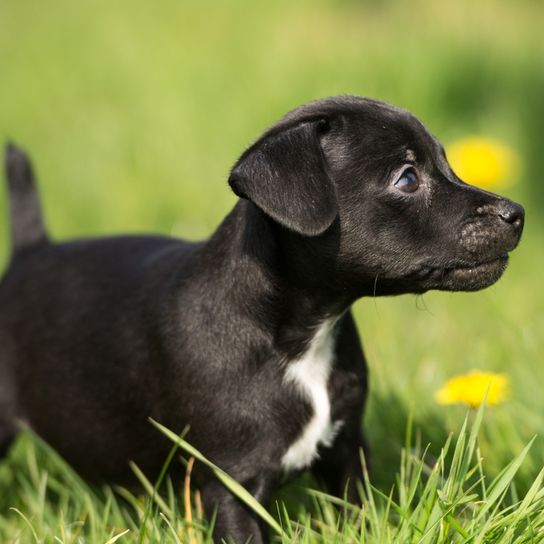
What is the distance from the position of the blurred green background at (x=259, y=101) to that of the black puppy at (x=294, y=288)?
1.27 m

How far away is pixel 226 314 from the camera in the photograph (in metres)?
3.12

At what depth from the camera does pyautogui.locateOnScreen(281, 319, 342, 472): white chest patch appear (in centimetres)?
314

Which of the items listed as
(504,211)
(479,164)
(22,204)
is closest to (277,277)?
(504,211)

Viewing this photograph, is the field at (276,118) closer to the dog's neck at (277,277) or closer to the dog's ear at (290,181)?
the dog's neck at (277,277)

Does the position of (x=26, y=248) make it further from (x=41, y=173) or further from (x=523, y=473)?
(x=41, y=173)

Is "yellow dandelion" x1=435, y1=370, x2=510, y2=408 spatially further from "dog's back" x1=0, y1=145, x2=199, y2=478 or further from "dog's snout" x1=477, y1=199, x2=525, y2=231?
"dog's back" x1=0, y1=145, x2=199, y2=478

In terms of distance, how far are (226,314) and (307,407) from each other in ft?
1.20

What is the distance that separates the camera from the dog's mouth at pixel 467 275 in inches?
120

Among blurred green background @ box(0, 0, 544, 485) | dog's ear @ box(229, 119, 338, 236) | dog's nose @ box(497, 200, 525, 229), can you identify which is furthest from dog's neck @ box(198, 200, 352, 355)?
blurred green background @ box(0, 0, 544, 485)

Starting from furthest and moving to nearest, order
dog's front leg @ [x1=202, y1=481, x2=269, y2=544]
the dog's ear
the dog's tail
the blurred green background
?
1. the blurred green background
2. the dog's tail
3. dog's front leg @ [x1=202, y1=481, x2=269, y2=544]
4. the dog's ear

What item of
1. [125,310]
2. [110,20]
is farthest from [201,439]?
[110,20]

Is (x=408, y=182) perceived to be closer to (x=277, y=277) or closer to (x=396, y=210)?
(x=396, y=210)

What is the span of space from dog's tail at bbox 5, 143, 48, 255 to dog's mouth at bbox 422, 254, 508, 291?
185 centimetres

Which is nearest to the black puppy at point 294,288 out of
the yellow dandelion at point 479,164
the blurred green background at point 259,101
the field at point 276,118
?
the field at point 276,118
